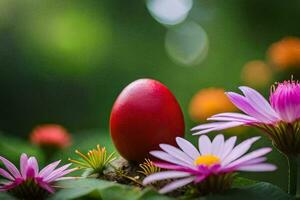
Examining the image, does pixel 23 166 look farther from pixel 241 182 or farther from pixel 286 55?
pixel 286 55

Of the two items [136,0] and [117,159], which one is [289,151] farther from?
[136,0]

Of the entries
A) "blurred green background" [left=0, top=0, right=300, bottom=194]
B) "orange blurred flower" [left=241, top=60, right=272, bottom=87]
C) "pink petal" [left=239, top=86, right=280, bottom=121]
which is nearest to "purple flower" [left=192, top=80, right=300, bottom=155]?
"pink petal" [left=239, top=86, right=280, bottom=121]

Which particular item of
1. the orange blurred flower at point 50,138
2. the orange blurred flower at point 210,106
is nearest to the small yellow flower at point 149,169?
the orange blurred flower at point 50,138

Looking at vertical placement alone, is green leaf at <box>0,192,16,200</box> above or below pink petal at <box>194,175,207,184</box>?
above

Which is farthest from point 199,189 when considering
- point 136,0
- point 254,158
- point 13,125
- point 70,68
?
point 136,0

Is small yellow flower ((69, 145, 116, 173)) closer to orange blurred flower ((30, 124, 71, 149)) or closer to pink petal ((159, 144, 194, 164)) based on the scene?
pink petal ((159, 144, 194, 164))

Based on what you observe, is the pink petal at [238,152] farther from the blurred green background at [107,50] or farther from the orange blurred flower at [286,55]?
the blurred green background at [107,50]
